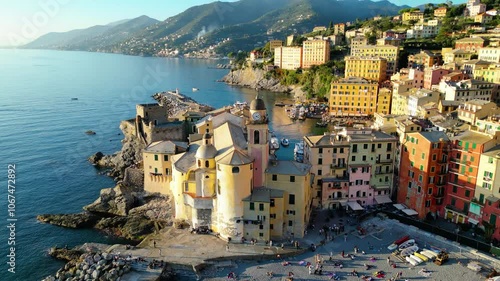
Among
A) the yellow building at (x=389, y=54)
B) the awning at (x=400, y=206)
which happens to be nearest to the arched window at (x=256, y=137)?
the awning at (x=400, y=206)

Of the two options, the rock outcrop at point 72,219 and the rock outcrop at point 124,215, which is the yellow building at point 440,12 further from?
the rock outcrop at point 72,219

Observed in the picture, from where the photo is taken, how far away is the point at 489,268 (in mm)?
34812

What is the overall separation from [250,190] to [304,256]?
308 inches

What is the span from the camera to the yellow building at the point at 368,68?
118 meters

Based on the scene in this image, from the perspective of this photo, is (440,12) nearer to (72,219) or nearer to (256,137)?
(256,137)

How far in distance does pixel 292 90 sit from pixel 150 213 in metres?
118

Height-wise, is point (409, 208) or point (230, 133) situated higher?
point (230, 133)

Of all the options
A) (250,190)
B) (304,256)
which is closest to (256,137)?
(250,190)

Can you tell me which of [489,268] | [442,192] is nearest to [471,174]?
[442,192]

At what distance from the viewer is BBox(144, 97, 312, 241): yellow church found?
125 ft

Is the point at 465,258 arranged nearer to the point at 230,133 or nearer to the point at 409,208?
the point at 409,208

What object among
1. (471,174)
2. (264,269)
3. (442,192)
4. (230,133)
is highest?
(230,133)

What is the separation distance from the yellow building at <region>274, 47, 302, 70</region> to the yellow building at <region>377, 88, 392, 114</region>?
72.0 metres

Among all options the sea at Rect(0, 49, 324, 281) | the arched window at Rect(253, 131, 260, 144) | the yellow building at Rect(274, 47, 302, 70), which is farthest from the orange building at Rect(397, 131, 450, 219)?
the yellow building at Rect(274, 47, 302, 70)
